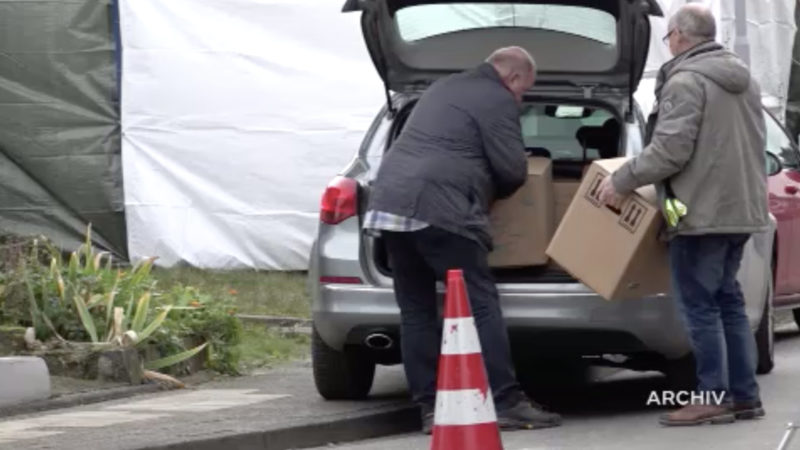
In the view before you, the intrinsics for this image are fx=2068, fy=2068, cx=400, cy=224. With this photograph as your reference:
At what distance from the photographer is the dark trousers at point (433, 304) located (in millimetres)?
8945

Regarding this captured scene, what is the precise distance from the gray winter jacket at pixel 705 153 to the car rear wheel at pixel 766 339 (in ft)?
6.84

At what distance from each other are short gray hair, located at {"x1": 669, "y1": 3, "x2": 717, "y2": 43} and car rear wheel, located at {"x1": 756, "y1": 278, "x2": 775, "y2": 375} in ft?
7.34

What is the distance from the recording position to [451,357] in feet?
24.6

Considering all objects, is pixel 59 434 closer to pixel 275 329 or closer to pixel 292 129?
pixel 275 329

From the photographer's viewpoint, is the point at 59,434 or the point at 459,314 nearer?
the point at 459,314

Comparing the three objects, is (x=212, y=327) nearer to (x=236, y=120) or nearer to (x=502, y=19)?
(x=502, y=19)

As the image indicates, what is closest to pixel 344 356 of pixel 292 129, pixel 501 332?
pixel 501 332

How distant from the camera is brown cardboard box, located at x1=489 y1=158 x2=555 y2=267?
30.6 ft

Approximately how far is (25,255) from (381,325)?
2.73 m

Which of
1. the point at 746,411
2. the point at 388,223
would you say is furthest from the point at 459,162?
the point at 746,411

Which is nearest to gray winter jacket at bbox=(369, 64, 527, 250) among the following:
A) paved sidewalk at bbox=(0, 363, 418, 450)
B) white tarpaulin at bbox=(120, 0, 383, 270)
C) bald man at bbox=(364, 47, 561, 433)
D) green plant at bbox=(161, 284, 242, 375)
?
bald man at bbox=(364, 47, 561, 433)

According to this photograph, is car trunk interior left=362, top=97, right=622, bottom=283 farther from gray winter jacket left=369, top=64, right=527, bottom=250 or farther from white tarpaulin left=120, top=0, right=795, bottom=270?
white tarpaulin left=120, top=0, right=795, bottom=270

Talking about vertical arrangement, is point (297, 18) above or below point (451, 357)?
above

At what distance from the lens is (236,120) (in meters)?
17.4
